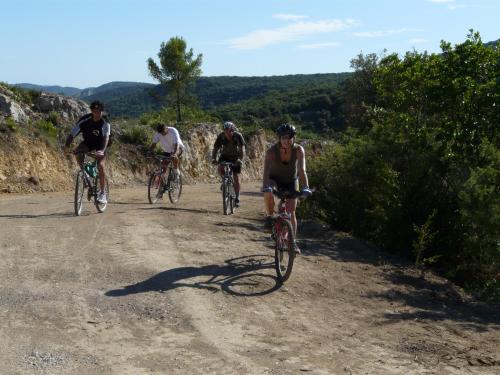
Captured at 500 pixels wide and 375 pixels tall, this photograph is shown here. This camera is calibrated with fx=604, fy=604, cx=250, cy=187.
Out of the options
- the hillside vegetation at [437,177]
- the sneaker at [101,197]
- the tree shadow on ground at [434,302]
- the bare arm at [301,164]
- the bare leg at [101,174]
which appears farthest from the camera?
the sneaker at [101,197]

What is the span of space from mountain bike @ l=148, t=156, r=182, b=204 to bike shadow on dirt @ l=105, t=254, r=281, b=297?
19.7ft

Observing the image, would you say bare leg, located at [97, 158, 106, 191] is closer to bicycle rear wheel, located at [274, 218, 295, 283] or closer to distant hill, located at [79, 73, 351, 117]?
bicycle rear wheel, located at [274, 218, 295, 283]

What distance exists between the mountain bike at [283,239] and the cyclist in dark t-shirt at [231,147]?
449 centimetres

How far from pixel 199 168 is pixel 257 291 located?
23.5 m

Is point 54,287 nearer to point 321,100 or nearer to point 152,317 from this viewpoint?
point 152,317

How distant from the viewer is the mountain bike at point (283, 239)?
7.33m

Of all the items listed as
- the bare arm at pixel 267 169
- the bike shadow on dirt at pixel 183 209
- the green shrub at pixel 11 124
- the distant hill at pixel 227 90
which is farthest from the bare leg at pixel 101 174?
the distant hill at pixel 227 90

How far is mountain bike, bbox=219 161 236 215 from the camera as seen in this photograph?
12164 millimetres

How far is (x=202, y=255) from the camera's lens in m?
8.45

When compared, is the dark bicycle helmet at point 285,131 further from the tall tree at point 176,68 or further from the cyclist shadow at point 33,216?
the tall tree at point 176,68

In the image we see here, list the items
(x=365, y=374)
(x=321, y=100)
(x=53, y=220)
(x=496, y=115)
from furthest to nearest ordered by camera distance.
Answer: (x=321, y=100) < (x=496, y=115) < (x=53, y=220) < (x=365, y=374)

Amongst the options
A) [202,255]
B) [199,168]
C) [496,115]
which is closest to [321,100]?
[199,168]

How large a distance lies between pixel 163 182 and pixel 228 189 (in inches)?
85.9

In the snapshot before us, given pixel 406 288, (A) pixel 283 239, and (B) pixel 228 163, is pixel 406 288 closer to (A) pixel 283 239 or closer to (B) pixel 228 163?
(A) pixel 283 239
